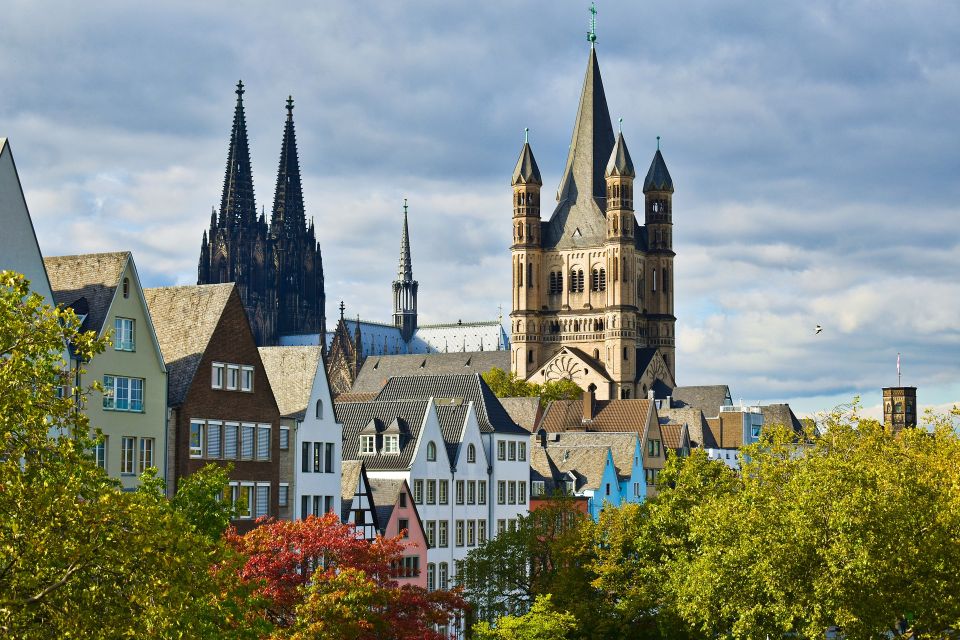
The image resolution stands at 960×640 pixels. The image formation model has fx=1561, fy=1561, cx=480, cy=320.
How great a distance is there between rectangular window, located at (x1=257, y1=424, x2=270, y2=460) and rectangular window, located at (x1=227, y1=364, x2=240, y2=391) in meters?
2.40

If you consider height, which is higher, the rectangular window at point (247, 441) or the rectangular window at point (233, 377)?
the rectangular window at point (233, 377)

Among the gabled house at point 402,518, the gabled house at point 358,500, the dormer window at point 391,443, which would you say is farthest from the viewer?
the dormer window at point 391,443

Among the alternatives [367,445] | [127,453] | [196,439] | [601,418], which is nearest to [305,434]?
[196,439]

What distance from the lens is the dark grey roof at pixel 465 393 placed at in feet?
303

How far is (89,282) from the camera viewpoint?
5950cm

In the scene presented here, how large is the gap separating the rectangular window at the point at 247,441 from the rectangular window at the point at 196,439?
276 centimetres

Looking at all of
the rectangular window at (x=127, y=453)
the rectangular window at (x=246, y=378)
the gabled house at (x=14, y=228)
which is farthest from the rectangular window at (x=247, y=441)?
the gabled house at (x=14, y=228)

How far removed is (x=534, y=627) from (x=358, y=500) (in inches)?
650

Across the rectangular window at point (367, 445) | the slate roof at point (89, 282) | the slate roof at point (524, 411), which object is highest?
the slate roof at point (89, 282)

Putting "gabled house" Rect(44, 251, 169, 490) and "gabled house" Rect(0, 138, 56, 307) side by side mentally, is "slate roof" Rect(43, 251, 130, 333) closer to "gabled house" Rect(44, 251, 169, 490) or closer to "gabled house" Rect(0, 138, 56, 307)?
"gabled house" Rect(44, 251, 169, 490)

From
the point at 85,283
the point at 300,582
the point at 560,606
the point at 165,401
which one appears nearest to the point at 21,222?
the point at 85,283

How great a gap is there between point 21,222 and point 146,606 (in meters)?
30.3

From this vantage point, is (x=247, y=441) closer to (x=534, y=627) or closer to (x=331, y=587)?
(x=534, y=627)

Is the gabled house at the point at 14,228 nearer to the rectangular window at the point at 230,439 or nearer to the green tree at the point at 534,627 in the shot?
the rectangular window at the point at 230,439
